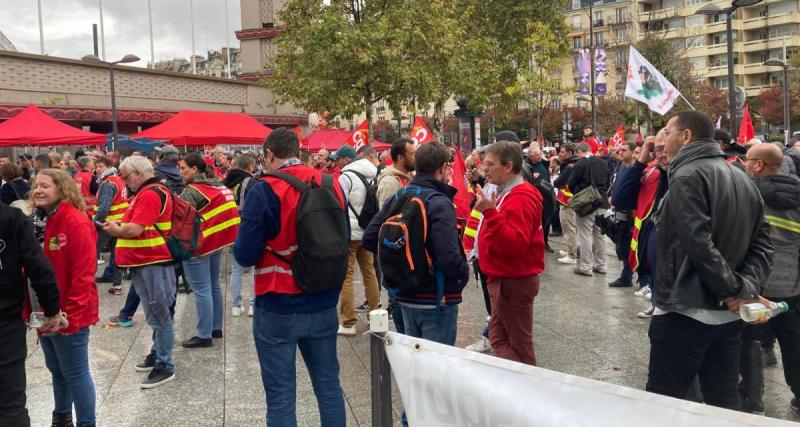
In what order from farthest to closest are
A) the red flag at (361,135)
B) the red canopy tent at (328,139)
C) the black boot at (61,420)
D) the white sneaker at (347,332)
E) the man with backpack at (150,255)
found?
the red canopy tent at (328,139) → the red flag at (361,135) → the white sneaker at (347,332) → the man with backpack at (150,255) → the black boot at (61,420)

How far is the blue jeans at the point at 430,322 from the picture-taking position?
4148 mm

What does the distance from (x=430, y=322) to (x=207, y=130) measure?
11491 millimetres

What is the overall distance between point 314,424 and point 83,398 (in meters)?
1.46

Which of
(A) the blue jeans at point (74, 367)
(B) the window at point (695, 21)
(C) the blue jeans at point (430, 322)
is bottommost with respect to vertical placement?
(A) the blue jeans at point (74, 367)

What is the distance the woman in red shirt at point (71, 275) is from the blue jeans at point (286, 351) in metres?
1.28

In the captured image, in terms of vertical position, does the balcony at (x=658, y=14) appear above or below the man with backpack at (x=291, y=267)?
above

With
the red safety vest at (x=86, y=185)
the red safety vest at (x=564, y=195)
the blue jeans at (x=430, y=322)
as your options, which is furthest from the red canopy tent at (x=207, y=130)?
the blue jeans at (x=430, y=322)

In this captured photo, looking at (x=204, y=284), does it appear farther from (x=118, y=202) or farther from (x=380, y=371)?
(x=380, y=371)

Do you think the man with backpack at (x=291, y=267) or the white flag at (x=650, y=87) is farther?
the white flag at (x=650, y=87)

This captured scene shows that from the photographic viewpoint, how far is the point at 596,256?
10.3 meters

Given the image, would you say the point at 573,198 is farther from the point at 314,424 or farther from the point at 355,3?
the point at 355,3

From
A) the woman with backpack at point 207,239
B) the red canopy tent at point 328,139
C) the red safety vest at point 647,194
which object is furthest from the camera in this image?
the red canopy tent at point 328,139

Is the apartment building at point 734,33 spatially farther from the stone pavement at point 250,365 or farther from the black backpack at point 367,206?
the black backpack at point 367,206

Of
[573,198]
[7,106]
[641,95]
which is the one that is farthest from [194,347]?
[7,106]
